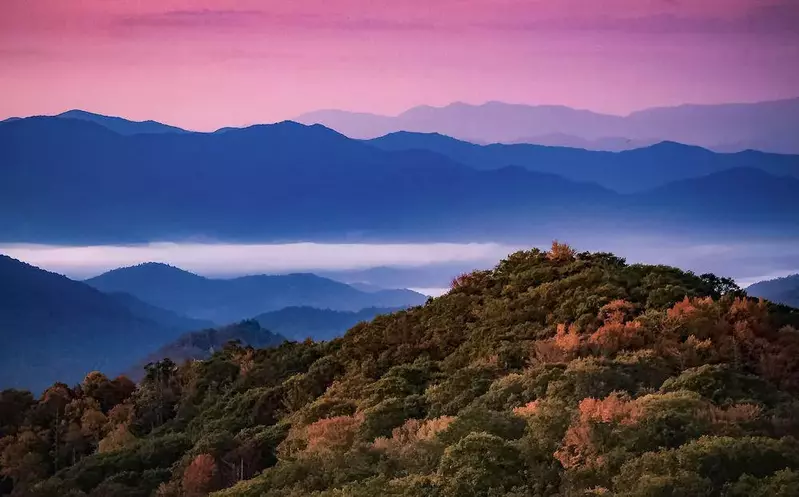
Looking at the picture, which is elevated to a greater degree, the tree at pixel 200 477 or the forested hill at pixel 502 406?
the forested hill at pixel 502 406

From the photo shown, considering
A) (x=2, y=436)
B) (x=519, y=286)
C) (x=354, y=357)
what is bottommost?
(x=2, y=436)

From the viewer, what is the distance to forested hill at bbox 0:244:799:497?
18219mm

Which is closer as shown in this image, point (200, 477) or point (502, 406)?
point (502, 406)

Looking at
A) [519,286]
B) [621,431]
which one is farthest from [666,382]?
[519,286]

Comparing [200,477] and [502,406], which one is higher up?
[502,406]

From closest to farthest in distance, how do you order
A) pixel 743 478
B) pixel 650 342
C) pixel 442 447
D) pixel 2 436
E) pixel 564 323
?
pixel 743 478, pixel 442 447, pixel 650 342, pixel 564 323, pixel 2 436

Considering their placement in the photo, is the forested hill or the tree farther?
the tree

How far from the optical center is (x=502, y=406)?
75.0 ft

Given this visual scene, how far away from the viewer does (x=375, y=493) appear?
1922 centimetres

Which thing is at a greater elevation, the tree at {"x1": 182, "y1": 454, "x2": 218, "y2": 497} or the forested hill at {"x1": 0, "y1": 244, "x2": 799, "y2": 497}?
the forested hill at {"x1": 0, "y1": 244, "x2": 799, "y2": 497}

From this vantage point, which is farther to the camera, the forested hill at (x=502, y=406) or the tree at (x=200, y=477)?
the tree at (x=200, y=477)

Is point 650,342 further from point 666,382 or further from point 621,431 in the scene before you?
point 621,431

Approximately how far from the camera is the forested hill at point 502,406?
18219 mm

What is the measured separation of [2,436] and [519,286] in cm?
2594
